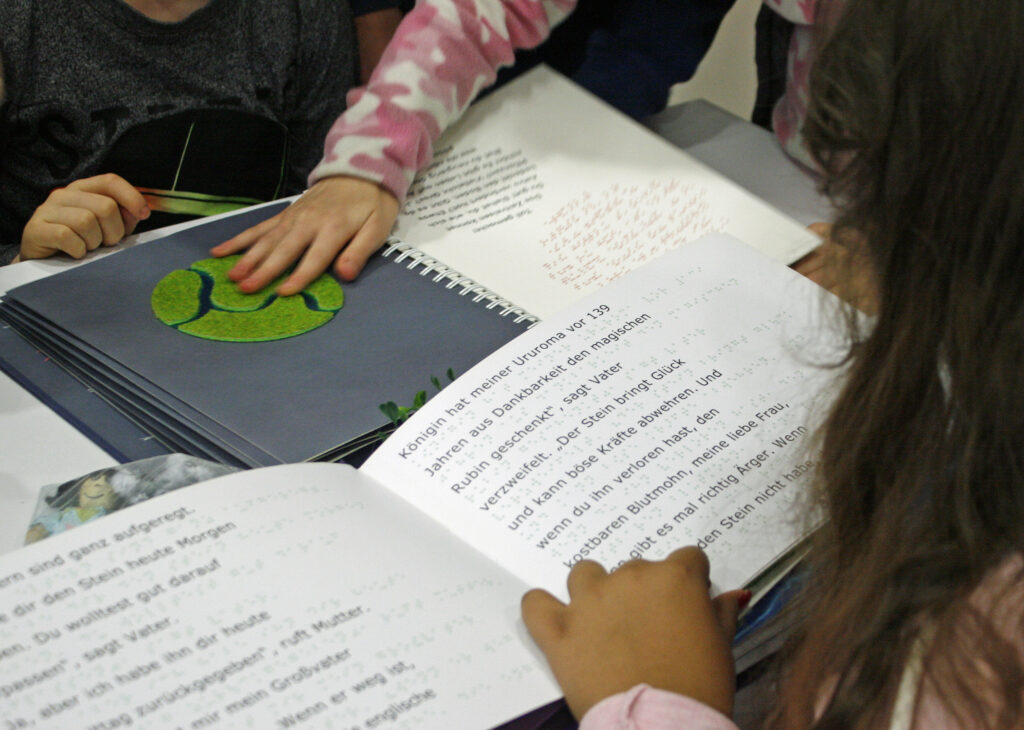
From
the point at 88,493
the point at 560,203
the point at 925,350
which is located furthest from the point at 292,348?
the point at 925,350

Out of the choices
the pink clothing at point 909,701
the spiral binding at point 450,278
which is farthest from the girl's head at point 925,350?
the spiral binding at point 450,278

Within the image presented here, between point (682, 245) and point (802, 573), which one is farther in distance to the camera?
point (682, 245)

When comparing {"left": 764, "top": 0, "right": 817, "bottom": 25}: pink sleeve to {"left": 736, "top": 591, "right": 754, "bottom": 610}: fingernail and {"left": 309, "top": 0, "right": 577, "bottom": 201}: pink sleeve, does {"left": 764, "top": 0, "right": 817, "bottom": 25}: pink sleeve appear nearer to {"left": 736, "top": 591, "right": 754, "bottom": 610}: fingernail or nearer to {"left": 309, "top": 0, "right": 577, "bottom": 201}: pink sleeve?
{"left": 309, "top": 0, "right": 577, "bottom": 201}: pink sleeve

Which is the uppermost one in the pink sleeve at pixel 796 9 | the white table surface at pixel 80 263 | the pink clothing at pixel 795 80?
the pink sleeve at pixel 796 9

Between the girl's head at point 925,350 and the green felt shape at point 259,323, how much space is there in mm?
348

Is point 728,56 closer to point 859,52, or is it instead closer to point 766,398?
point 766,398

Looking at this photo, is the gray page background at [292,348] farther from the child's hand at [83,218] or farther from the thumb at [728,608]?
the thumb at [728,608]

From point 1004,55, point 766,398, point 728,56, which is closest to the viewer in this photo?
point 1004,55

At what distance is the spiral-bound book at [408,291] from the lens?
554mm

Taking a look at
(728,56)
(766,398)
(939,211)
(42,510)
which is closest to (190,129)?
(42,510)

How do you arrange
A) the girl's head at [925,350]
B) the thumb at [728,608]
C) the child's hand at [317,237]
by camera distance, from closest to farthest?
the girl's head at [925,350] < the thumb at [728,608] < the child's hand at [317,237]

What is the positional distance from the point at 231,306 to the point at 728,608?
0.38 metres

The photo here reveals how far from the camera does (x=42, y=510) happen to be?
0.50 metres

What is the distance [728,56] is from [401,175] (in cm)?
114
